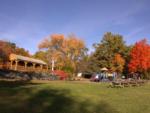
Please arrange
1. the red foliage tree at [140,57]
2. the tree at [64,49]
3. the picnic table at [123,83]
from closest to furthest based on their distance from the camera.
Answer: the picnic table at [123,83], the red foliage tree at [140,57], the tree at [64,49]

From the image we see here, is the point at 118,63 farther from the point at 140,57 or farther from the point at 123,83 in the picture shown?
the point at 123,83

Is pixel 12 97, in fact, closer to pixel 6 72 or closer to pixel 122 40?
pixel 6 72

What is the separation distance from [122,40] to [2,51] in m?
35.8

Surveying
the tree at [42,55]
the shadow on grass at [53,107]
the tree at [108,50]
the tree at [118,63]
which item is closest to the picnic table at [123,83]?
the shadow on grass at [53,107]

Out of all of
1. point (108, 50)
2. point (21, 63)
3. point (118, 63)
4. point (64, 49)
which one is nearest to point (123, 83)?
point (21, 63)

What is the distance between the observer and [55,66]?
8512 centimetres

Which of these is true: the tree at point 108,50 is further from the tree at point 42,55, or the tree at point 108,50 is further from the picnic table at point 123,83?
the picnic table at point 123,83

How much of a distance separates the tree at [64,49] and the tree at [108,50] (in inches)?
313

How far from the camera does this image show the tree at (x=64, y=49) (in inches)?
3334

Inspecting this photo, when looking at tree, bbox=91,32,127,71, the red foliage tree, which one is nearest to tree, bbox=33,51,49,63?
tree, bbox=91,32,127,71

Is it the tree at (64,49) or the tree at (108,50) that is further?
the tree at (64,49)

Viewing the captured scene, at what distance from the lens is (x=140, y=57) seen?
6731 centimetres

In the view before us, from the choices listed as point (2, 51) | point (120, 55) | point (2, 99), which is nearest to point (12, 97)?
point (2, 99)

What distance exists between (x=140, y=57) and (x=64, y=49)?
2831 centimetres
